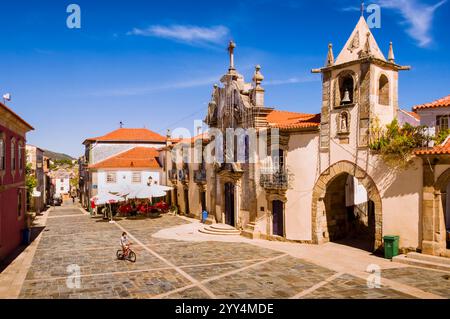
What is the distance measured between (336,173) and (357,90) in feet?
14.7

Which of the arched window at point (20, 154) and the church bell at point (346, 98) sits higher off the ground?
the church bell at point (346, 98)

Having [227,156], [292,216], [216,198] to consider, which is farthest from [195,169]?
[292,216]

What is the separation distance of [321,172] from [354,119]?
3435 mm

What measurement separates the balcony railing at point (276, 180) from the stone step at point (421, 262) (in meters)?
7.28

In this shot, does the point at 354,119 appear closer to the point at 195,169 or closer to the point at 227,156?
the point at 227,156

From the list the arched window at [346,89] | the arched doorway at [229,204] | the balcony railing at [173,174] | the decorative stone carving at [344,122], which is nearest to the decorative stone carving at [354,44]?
the arched window at [346,89]

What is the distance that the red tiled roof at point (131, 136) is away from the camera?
49.0m

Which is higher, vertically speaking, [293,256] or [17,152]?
[17,152]

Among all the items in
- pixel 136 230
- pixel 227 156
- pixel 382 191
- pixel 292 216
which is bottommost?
pixel 136 230

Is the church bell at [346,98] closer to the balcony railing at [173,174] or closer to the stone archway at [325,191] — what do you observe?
the stone archway at [325,191]

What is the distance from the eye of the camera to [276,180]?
22.2 metres

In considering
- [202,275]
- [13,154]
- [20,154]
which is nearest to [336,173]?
[202,275]

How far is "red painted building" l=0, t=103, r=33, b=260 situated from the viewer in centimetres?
1828
